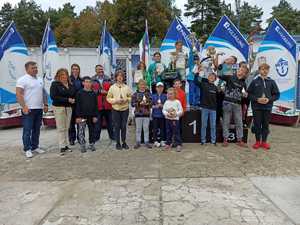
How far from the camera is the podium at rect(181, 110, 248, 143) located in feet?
22.9

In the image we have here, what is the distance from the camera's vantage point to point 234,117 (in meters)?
6.66

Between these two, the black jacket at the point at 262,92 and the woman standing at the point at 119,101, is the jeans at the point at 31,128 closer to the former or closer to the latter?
the woman standing at the point at 119,101

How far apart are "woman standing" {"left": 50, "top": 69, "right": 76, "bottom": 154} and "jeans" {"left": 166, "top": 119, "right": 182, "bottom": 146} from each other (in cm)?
196

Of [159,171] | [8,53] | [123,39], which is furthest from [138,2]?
[159,171]

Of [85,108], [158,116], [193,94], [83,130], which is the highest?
[193,94]

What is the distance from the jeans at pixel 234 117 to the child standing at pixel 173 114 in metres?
0.97

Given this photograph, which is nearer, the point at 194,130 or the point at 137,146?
the point at 137,146

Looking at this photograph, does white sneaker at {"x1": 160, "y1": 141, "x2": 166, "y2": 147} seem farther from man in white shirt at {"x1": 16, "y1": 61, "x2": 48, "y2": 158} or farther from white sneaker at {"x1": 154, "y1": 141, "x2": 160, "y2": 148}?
man in white shirt at {"x1": 16, "y1": 61, "x2": 48, "y2": 158}

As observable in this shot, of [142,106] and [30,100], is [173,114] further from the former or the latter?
[30,100]

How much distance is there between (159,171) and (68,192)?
1.47 metres

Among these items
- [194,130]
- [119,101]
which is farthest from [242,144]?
[119,101]

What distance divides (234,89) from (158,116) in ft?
5.40

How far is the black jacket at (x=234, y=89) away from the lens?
655 centimetres

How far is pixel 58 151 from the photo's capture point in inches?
259
